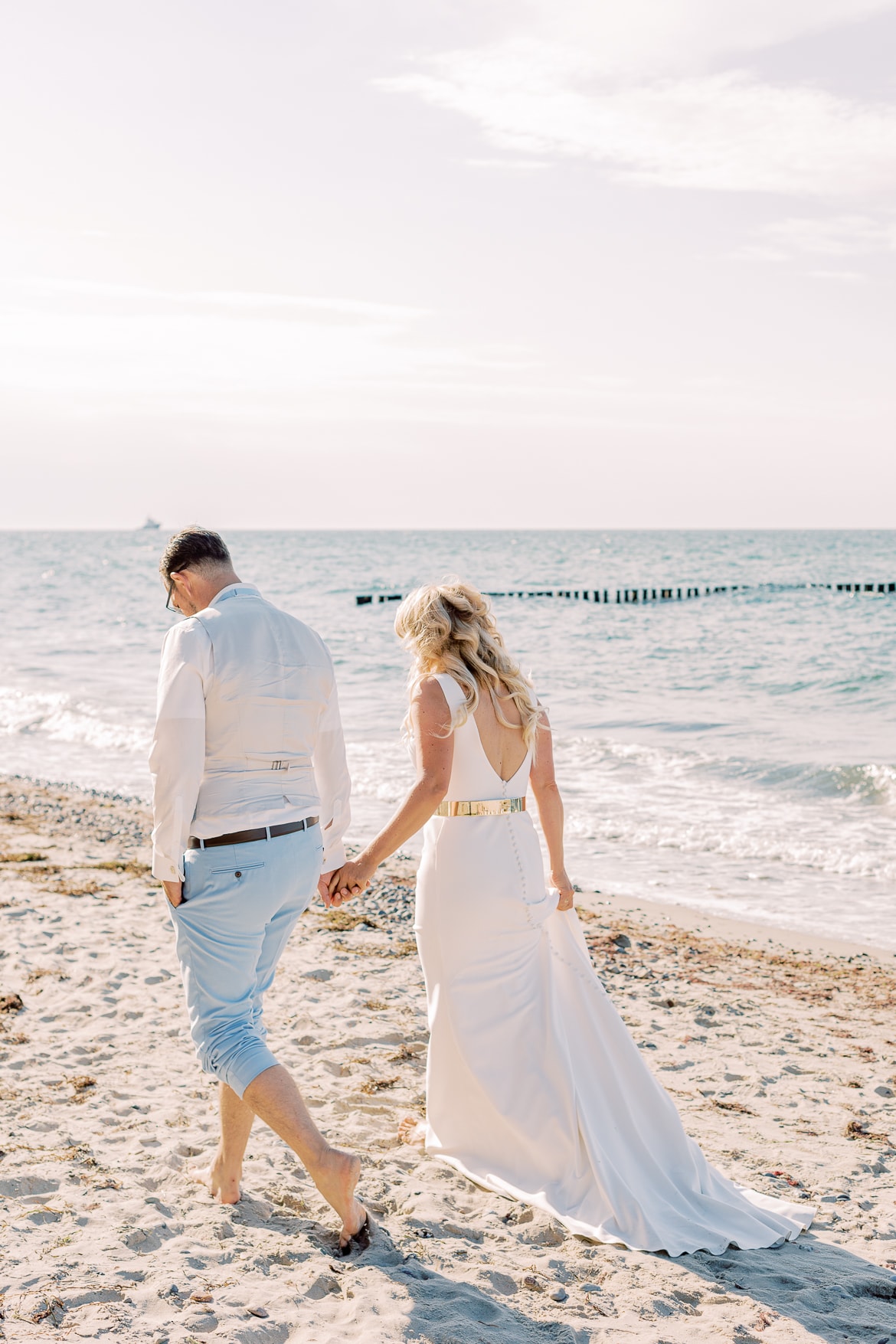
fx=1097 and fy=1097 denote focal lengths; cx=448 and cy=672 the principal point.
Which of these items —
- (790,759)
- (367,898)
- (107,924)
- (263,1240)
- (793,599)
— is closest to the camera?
(263,1240)

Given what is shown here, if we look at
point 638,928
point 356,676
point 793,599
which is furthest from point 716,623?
point 638,928

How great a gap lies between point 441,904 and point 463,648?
895 millimetres

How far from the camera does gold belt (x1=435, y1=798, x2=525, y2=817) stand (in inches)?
149

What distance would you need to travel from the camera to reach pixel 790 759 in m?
13.2

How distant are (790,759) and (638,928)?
636 cm

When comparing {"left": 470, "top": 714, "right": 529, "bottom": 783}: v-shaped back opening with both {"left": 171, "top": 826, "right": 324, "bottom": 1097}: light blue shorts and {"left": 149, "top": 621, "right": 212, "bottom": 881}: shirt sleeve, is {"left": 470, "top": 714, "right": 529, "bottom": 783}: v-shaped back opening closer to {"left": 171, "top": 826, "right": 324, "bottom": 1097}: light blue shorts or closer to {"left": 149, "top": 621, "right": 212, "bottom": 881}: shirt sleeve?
{"left": 171, "top": 826, "right": 324, "bottom": 1097}: light blue shorts

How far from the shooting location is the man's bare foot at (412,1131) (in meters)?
4.16

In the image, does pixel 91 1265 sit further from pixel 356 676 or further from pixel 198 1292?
pixel 356 676

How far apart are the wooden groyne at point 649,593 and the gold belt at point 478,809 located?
125 feet

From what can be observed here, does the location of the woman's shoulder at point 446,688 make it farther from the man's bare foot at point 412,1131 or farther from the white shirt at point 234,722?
the man's bare foot at point 412,1131

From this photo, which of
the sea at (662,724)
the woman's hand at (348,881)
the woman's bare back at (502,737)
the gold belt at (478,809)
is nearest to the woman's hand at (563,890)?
the gold belt at (478,809)

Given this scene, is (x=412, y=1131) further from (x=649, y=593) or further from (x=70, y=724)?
(x=649, y=593)

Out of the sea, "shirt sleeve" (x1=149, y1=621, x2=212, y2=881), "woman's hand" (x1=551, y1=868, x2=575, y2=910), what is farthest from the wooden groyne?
"shirt sleeve" (x1=149, y1=621, x2=212, y2=881)

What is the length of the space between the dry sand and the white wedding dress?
0.17 meters
